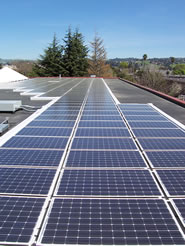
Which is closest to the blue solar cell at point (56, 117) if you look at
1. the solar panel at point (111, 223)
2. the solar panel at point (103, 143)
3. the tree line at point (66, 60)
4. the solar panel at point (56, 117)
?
the solar panel at point (56, 117)

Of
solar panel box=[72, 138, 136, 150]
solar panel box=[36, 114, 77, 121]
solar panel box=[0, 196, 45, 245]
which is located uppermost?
solar panel box=[72, 138, 136, 150]

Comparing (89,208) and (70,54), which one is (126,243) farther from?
(70,54)

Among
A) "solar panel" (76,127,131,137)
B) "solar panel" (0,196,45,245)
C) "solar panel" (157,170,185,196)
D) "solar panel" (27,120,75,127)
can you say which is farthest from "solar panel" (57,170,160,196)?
"solar panel" (27,120,75,127)

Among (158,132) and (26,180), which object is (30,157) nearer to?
(26,180)

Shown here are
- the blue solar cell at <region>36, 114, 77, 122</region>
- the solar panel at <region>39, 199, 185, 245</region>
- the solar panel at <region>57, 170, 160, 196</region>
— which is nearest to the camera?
the solar panel at <region>39, 199, 185, 245</region>

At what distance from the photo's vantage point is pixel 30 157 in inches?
245

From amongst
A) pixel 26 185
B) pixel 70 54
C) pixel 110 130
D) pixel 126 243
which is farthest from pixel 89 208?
pixel 70 54

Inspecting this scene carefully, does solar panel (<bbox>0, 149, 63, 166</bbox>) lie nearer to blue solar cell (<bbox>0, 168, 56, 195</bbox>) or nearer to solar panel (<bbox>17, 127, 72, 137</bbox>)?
blue solar cell (<bbox>0, 168, 56, 195</bbox>)

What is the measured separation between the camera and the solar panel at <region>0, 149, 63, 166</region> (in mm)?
5805

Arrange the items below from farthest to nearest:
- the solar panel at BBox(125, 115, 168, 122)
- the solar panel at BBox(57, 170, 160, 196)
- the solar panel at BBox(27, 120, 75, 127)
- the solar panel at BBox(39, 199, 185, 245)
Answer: the solar panel at BBox(125, 115, 168, 122) < the solar panel at BBox(27, 120, 75, 127) < the solar panel at BBox(57, 170, 160, 196) < the solar panel at BBox(39, 199, 185, 245)

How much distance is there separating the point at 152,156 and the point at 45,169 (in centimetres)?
300

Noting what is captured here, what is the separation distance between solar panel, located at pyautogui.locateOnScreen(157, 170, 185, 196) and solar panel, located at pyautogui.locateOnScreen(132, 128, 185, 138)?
2.92m

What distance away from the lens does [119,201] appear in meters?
4.20

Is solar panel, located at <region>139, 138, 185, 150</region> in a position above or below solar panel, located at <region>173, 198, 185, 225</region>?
above
